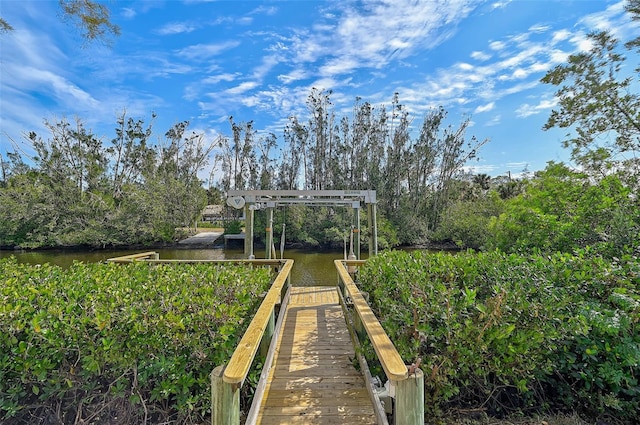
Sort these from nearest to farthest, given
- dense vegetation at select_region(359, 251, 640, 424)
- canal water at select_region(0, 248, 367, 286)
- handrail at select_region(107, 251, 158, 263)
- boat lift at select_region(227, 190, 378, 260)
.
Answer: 1. dense vegetation at select_region(359, 251, 640, 424)
2. handrail at select_region(107, 251, 158, 263)
3. boat lift at select_region(227, 190, 378, 260)
4. canal water at select_region(0, 248, 367, 286)

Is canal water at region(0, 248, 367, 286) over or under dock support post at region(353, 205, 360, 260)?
under

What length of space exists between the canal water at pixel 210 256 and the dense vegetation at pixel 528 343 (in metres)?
8.70

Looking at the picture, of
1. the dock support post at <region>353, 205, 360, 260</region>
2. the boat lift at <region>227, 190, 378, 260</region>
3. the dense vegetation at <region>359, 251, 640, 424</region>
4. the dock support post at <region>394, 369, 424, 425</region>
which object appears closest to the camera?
the dock support post at <region>394, 369, 424, 425</region>

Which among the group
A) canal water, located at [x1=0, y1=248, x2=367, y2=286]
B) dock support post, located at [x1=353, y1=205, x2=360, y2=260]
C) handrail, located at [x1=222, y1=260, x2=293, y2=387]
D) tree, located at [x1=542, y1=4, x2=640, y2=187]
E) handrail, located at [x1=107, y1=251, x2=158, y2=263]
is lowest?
canal water, located at [x1=0, y1=248, x2=367, y2=286]

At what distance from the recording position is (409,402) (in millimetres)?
1267

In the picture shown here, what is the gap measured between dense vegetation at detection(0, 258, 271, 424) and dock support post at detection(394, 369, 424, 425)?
1.15 m

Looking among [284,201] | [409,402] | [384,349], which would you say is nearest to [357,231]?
[284,201]

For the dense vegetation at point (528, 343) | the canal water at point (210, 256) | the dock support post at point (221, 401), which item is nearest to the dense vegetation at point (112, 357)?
the dock support post at point (221, 401)

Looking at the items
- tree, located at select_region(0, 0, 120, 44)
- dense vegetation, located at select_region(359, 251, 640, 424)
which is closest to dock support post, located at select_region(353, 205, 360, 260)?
dense vegetation, located at select_region(359, 251, 640, 424)

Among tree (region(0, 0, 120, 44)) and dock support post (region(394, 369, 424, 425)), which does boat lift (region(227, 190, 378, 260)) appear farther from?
dock support post (region(394, 369, 424, 425))

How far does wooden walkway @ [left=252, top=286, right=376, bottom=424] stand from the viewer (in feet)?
6.61

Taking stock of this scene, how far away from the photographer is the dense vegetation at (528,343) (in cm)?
183

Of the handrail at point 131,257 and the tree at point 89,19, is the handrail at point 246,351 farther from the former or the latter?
the tree at point 89,19

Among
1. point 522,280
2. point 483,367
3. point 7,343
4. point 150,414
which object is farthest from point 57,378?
point 522,280
